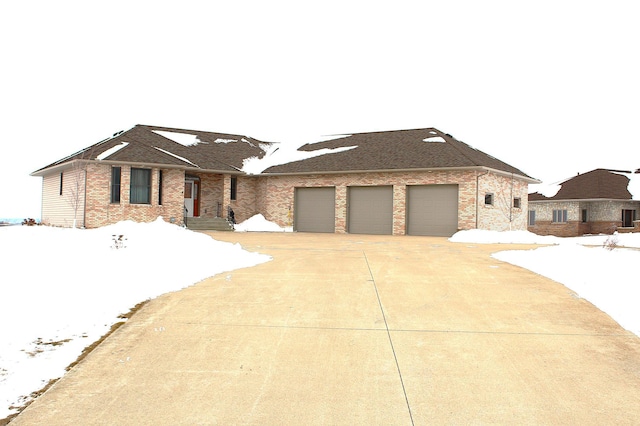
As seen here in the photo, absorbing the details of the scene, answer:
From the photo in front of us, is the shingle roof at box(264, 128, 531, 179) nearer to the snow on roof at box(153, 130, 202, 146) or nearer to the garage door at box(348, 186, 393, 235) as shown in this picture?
the garage door at box(348, 186, 393, 235)

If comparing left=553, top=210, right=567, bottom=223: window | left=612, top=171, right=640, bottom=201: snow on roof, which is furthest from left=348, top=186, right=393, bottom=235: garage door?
left=612, top=171, right=640, bottom=201: snow on roof

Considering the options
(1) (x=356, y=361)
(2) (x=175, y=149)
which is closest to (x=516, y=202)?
(2) (x=175, y=149)

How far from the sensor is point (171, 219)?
85.5ft

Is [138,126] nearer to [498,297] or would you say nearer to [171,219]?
Result: [171,219]

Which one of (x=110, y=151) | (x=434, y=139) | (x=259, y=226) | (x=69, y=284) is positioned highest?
(x=434, y=139)

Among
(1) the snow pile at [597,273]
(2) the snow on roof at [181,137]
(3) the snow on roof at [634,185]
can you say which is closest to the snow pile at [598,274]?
(1) the snow pile at [597,273]

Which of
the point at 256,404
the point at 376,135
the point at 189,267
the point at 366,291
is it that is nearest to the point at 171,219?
the point at 376,135

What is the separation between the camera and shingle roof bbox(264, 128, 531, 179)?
2552 cm

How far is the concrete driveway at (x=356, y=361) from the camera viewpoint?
4113mm

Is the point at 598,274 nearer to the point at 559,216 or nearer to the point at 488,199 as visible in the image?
the point at 488,199

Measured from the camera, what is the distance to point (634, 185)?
38.3m

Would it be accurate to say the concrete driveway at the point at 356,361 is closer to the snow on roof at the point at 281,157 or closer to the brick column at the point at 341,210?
the brick column at the point at 341,210

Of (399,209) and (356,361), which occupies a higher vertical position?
(399,209)

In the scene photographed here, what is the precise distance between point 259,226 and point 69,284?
22263mm
